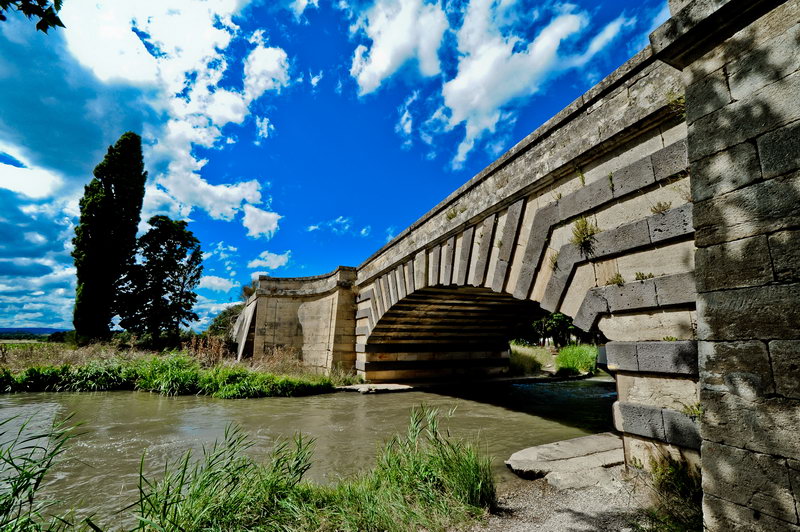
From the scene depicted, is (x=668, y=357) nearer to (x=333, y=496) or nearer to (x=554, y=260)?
(x=554, y=260)

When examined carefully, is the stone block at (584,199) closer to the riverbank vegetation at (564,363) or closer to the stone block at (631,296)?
the stone block at (631,296)

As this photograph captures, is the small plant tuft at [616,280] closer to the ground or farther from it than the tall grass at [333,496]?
farther from it

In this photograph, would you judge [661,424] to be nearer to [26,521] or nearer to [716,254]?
[716,254]

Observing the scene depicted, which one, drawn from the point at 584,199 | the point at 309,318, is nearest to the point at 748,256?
the point at 584,199

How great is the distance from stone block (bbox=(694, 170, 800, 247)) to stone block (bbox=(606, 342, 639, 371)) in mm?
1614

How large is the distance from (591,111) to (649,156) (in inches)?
43.5

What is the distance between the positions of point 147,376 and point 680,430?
12248 mm

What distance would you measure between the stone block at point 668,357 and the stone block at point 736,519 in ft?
4.15

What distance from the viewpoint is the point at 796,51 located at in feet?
7.43

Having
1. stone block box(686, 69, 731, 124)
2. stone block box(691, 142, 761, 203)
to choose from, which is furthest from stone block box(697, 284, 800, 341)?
stone block box(686, 69, 731, 124)

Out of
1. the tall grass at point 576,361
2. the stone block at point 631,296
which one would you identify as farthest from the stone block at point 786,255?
the tall grass at point 576,361

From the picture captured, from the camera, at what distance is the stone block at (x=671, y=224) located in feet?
11.5

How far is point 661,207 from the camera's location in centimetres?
379

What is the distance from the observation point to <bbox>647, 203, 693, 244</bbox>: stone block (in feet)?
11.5
